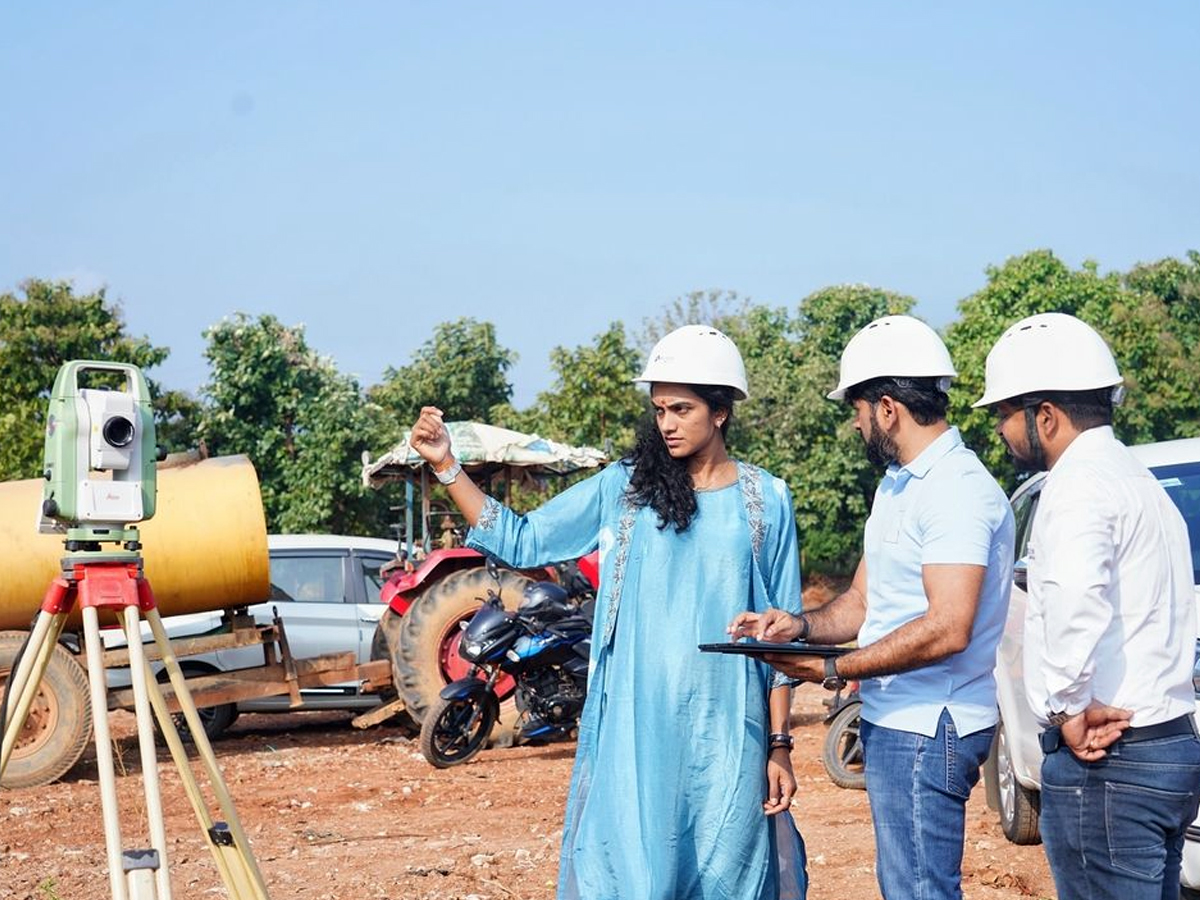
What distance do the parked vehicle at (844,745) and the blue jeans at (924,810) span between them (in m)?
5.01

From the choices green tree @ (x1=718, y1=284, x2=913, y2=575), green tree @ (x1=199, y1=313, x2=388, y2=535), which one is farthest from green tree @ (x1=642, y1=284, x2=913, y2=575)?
green tree @ (x1=199, y1=313, x2=388, y2=535)

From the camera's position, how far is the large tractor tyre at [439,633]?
10.7 m

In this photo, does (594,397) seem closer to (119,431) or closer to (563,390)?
(563,390)

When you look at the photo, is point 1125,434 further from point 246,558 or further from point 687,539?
point 687,539

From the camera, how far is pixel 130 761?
10.8 m

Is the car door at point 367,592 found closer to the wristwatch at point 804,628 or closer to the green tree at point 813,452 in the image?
the wristwatch at point 804,628

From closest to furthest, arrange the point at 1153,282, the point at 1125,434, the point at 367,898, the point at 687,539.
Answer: the point at 687,539 < the point at 367,898 < the point at 1125,434 < the point at 1153,282

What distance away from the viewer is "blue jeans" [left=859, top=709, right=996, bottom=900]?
3406 millimetres

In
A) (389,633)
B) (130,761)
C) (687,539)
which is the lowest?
(130,761)

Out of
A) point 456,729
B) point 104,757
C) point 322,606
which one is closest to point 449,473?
point 104,757

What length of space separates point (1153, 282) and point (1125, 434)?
5.29 m

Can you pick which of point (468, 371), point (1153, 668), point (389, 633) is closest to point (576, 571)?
point (389, 633)

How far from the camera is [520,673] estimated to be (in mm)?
10062

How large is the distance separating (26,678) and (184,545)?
5.79 metres
